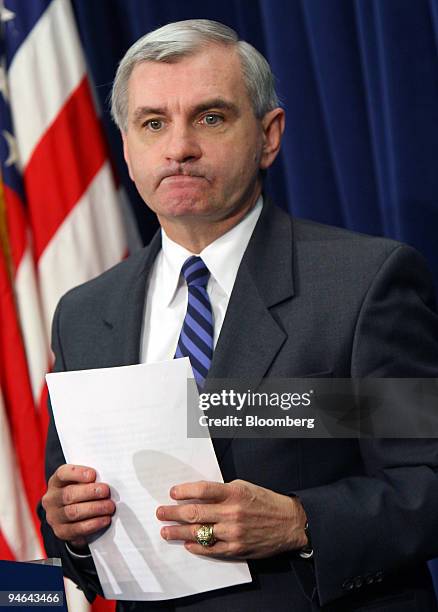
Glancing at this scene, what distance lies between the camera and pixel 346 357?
5.33 ft

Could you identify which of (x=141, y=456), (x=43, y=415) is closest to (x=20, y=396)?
(x=43, y=415)

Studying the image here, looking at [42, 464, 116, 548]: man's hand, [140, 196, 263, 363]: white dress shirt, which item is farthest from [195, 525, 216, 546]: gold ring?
[140, 196, 263, 363]: white dress shirt

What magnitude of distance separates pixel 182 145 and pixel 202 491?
0.64 metres

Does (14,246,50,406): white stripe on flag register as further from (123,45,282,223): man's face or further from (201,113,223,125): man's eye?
(201,113,223,125): man's eye

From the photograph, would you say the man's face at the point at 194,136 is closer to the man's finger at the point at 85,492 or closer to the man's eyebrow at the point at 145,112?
the man's eyebrow at the point at 145,112

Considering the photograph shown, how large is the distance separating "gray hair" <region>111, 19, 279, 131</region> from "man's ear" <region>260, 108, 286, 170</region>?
0.6 inches

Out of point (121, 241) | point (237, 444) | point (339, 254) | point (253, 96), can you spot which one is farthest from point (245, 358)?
point (121, 241)

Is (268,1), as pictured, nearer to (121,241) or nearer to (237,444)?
(121,241)

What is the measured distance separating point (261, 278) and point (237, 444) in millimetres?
308

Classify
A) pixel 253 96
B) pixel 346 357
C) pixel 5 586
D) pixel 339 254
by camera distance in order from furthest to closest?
pixel 253 96 < pixel 339 254 < pixel 346 357 < pixel 5 586

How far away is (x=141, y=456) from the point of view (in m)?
1.49

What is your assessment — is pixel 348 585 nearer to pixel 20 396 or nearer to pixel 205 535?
pixel 205 535

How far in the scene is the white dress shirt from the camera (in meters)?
1.79

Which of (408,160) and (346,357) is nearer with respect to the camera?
(346,357)
